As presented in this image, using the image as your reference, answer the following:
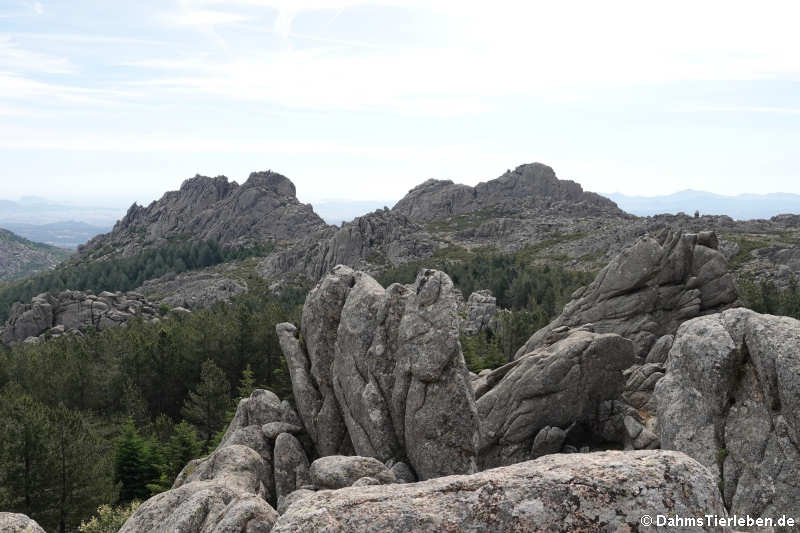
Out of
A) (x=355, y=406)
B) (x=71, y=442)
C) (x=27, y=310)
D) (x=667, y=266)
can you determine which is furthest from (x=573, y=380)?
(x=27, y=310)

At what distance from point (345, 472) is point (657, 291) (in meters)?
46.4

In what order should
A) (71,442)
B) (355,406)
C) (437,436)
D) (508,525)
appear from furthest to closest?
(71,442)
(355,406)
(437,436)
(508,525)

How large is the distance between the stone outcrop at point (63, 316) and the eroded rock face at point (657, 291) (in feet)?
428

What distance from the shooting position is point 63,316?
151875mm

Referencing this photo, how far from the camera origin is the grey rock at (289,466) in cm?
3391

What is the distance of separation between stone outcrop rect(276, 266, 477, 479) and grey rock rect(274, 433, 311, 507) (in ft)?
7.22

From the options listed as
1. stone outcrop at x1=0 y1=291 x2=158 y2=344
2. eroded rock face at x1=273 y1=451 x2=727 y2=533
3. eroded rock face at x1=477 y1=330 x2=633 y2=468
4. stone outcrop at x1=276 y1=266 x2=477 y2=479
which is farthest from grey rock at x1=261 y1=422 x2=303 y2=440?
stone outcrop at x1=0 y1=291 x2=158 y2=344

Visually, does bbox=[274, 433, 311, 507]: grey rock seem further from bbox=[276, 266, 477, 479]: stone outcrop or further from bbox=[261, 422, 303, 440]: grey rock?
bbox=[276, 266, 477, 479]: stone outcrop

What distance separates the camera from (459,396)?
102 feet

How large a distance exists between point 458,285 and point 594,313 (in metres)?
114

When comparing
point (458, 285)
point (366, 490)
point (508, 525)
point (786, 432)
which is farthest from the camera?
point (458, 285)

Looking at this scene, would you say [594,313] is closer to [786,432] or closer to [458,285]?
[786,432]

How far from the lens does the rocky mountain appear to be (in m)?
10.5

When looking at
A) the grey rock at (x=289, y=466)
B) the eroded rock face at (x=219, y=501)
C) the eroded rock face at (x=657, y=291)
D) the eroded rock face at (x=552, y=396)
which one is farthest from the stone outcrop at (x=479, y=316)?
the eroded rock face at (x=219, y=501)
